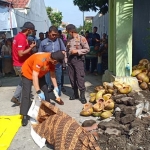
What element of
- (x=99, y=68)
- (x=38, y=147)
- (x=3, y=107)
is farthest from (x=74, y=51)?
(x=99, y=68)

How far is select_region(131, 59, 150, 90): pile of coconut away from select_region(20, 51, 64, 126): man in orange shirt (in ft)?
7.46

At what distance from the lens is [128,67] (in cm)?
668

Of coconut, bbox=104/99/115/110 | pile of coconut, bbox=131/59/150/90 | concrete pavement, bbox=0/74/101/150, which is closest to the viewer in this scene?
concrete pavement, bbox=0/74/101/150

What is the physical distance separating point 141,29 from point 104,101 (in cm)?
388

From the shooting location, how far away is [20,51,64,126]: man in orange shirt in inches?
187

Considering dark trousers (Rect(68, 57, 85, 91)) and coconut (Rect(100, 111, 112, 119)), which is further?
dark trousers (Rect(68, 57, 85, 91))

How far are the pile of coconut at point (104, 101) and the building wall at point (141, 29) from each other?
1.91m

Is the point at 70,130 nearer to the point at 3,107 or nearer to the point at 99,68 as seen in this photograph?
the point at 3,107

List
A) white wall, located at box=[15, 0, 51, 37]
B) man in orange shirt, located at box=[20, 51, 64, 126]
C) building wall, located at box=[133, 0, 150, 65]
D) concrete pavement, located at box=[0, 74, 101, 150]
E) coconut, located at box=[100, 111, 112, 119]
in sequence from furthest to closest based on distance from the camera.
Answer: white wall, located at box=[15, 0, 51, 37], building wall, located at box=[133, 0, 150, 65], coconut, located at box=[100, 111, 112, 119], man in orange shirt, located at box=[20, 51, 64, 126], concrete pavement, located at box=[0, 74, 101, 150]

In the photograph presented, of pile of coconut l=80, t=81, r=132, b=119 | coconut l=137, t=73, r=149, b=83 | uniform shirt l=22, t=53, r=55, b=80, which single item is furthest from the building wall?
uniform shirt l=22, t=53, r=55, b=80

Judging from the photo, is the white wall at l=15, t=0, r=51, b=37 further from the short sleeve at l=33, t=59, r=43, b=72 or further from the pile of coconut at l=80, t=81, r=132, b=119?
the short sleeve at l=33, t=59, r=43, b=72

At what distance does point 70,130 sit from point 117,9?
363 centimetres

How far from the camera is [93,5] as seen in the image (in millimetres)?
12867

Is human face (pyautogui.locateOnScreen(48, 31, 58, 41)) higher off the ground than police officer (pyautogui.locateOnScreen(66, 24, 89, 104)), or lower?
higher
